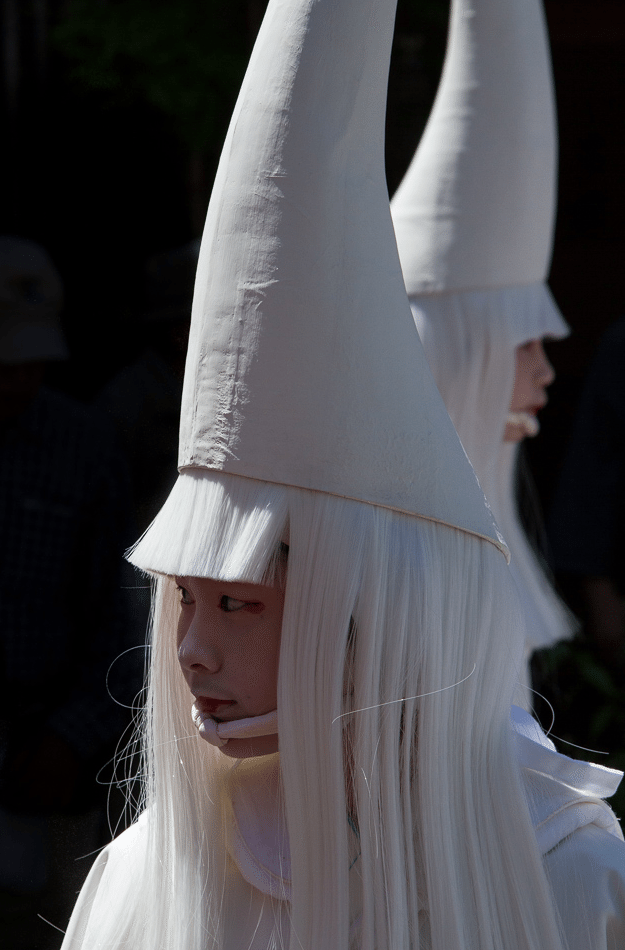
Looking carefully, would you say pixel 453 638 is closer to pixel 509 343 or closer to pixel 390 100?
pixel 509 343

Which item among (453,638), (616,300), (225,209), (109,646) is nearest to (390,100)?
(616,300)

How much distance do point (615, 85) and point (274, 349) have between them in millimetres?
2699

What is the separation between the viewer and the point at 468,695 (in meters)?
1.13

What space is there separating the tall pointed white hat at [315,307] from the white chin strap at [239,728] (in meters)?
0.18

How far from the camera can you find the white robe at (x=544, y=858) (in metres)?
1.09

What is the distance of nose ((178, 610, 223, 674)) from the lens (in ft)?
3.74

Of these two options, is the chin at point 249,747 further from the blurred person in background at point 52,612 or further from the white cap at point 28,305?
the white cap at point 28,305

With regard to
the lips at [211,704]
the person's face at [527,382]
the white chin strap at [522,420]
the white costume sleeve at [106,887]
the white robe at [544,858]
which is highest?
the person's face at [527,382]

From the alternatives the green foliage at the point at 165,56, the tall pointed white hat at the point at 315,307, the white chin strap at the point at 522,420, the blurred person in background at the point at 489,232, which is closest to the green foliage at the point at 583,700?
the blurred person in background at the point at 489,232

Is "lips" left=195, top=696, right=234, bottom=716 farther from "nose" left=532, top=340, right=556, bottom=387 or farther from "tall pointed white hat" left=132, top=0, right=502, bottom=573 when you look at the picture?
"nose" left=532, top=340, right=556, bottom=387

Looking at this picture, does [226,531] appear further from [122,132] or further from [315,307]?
[122,132]

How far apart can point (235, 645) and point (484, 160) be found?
4.57 ft

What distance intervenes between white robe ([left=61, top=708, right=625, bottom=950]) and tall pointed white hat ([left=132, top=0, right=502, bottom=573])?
0.29 metres

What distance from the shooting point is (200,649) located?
1141 millimetres
